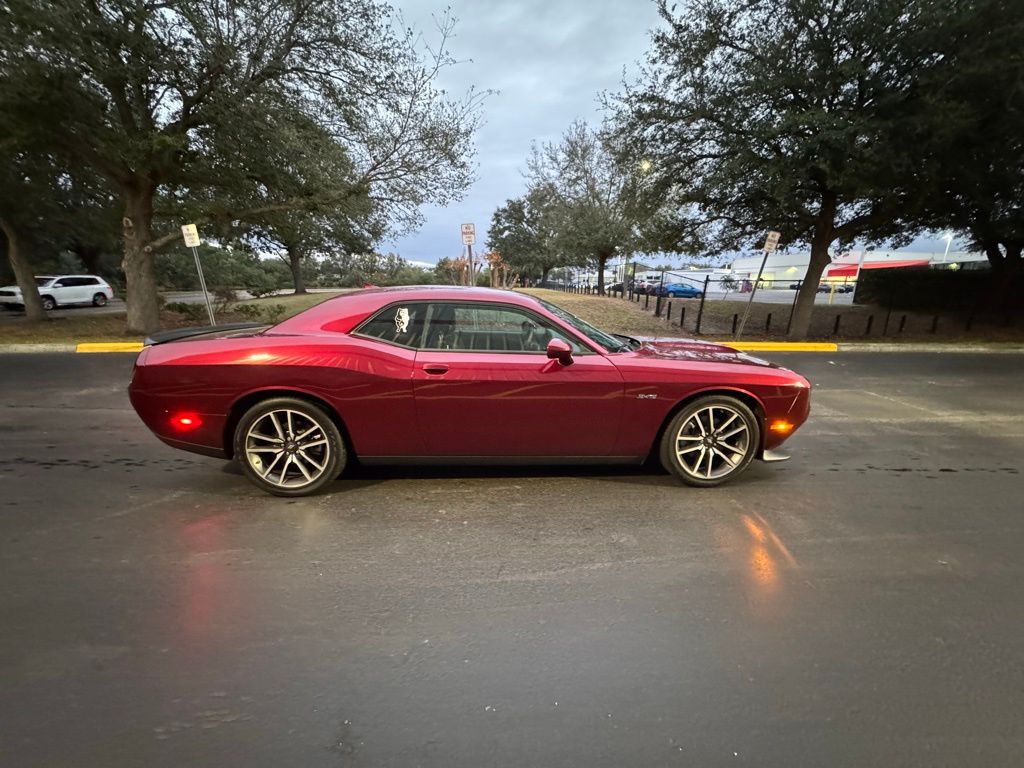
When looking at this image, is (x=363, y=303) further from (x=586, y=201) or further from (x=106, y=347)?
(x=586, y=201)

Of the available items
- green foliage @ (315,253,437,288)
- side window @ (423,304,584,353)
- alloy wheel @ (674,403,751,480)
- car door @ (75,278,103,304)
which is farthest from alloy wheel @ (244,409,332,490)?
green foliage @ (315,253,437,288)

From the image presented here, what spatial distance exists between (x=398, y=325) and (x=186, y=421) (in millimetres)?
1549

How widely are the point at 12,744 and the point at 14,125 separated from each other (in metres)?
13.2

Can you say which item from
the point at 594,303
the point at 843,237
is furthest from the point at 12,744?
the point at 594,303

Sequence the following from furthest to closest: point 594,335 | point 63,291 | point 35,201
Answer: point 63,291, point 35,201, point 594,335

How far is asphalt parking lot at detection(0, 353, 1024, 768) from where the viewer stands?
6.15 ft

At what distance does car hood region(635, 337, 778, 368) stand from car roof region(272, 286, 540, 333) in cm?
99

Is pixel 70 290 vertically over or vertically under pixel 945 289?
under

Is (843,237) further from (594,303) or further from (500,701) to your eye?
(500,701)

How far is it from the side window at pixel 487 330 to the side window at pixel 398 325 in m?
0.08

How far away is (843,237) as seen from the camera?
52.1 feet

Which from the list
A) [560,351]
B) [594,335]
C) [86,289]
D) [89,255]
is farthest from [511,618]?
[89,255]

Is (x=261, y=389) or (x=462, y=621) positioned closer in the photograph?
(x=462, y=621)

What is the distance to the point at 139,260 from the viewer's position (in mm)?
13523
